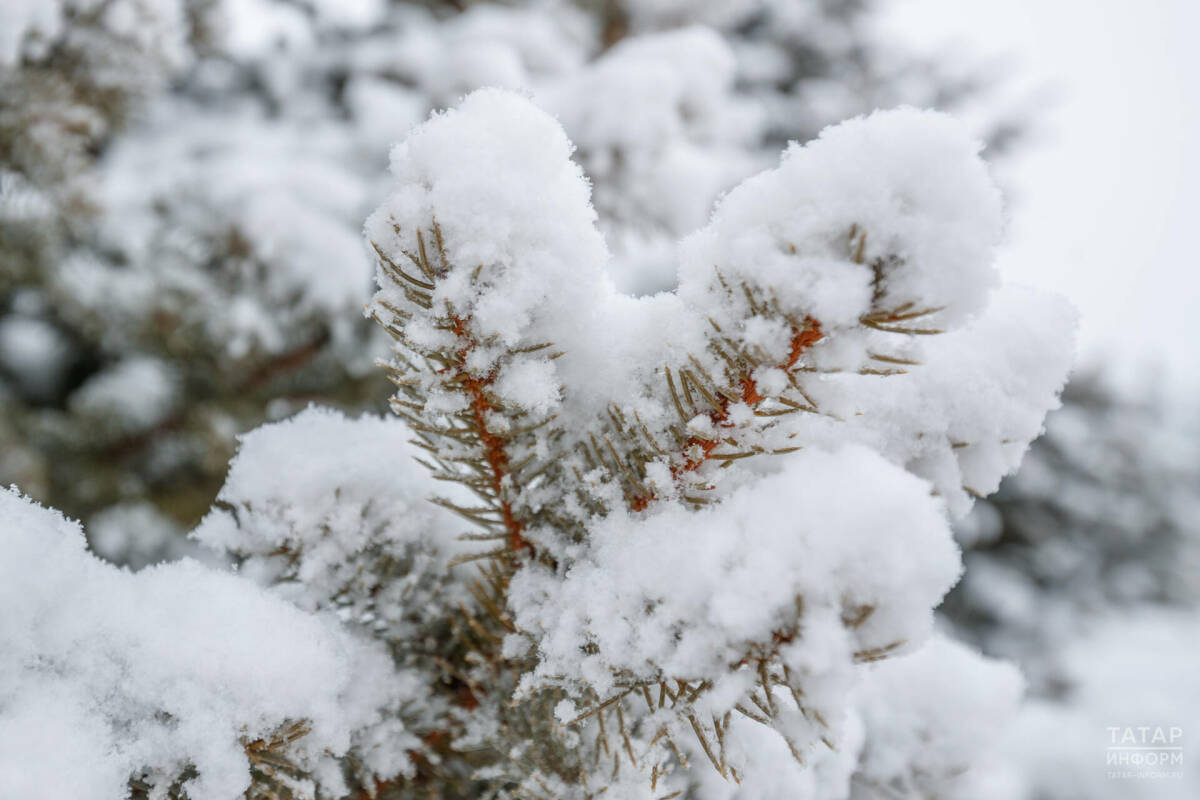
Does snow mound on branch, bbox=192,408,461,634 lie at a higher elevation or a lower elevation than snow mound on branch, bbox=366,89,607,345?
lower

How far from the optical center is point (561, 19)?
329cm

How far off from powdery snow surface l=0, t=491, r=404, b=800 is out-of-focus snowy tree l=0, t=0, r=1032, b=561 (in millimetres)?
1230

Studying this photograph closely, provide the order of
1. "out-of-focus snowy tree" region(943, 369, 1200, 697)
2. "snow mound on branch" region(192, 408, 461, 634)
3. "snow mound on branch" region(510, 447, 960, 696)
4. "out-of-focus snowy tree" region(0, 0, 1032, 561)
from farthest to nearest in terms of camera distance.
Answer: "out-of-focus snowy tree" region(943, 369, 1200, 697), "out-of-focus snowy tree" region(0, 0, 1032, 561), "snow mound on branch" region(192, 408, 461, 634), "snow mound on branch" region(510, 447, 960, 696)

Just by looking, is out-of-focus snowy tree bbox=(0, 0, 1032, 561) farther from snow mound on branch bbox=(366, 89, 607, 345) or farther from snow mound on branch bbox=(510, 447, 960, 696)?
snow mound on branch bbox=(510, 447, 960, 696)

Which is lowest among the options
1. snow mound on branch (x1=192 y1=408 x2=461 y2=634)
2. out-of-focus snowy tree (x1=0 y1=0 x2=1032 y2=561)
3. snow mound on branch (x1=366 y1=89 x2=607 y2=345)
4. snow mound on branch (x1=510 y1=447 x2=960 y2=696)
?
snow mound on branch (x1=510 y1=447 x2=960 y2=696)

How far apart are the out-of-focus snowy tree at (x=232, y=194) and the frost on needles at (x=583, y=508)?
1212mm

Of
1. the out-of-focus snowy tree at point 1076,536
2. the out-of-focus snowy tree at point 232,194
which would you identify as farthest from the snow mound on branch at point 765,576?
the out-of-focus snowy tree at point 1076,536

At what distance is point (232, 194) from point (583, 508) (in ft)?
7.19

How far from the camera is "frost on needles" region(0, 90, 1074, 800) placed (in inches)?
19.8

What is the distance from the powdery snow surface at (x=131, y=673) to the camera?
0.56 metres

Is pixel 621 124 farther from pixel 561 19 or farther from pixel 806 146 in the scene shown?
pixel 806 146

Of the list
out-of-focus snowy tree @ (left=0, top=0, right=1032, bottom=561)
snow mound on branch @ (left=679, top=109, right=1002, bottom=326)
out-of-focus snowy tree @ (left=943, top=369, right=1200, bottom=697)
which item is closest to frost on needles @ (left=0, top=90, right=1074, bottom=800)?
snow mound on branch @ (left=679, top=109, right=1002, bottom=326)

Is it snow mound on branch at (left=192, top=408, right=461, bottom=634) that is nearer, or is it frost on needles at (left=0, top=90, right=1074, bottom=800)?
frost on needles at (left=0, top=90, right=1074, bottom=800)

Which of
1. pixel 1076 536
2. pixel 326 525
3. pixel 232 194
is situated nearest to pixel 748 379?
pixel 326 525
